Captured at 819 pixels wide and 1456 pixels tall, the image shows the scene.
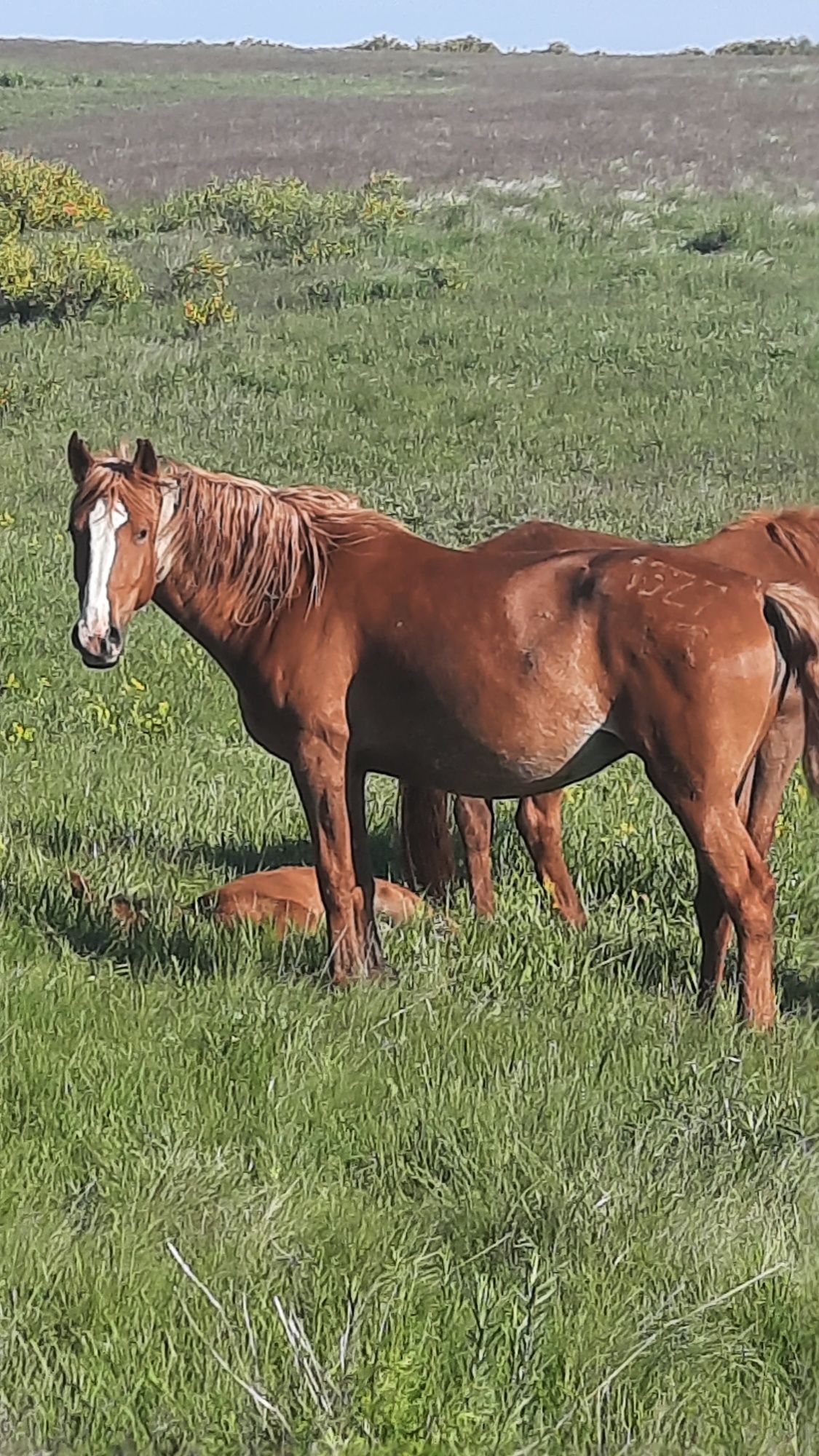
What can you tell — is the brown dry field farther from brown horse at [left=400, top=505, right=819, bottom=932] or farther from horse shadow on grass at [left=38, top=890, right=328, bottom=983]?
horse shadow on grass at [left=38, top=890, right=328, bottom=983]

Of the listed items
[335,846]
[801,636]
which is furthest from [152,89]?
[801,636]

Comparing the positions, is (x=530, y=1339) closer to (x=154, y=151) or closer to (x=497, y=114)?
(x=154, y=151)

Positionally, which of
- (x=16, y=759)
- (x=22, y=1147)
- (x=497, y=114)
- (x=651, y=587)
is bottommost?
(x=16, y=759)

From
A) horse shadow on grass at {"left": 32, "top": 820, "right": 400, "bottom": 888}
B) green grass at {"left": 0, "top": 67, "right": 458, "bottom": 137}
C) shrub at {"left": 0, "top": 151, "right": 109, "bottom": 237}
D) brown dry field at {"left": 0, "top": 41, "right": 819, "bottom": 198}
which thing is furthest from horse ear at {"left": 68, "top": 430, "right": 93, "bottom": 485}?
green grass at {"left": 0, "top": 67, "right": 458, "bottom": 137}

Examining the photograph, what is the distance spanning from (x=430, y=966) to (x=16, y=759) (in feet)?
11.7

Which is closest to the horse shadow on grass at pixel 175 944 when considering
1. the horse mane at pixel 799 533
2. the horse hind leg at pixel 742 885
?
the horse hind leg at pixel 742 885

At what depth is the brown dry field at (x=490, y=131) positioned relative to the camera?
36.2 meters

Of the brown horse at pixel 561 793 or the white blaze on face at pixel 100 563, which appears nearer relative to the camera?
the white blaze on face at pixel 100 563

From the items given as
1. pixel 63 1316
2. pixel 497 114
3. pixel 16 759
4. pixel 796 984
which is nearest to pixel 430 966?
pixel 796 984

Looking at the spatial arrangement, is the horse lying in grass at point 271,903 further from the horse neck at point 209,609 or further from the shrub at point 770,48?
the shrub at point 770,48

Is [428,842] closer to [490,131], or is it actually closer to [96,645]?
[96,645]

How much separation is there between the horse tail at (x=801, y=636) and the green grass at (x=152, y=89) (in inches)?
1974

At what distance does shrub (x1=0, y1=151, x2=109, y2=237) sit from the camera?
106 ft

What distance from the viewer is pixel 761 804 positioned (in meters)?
5.57
